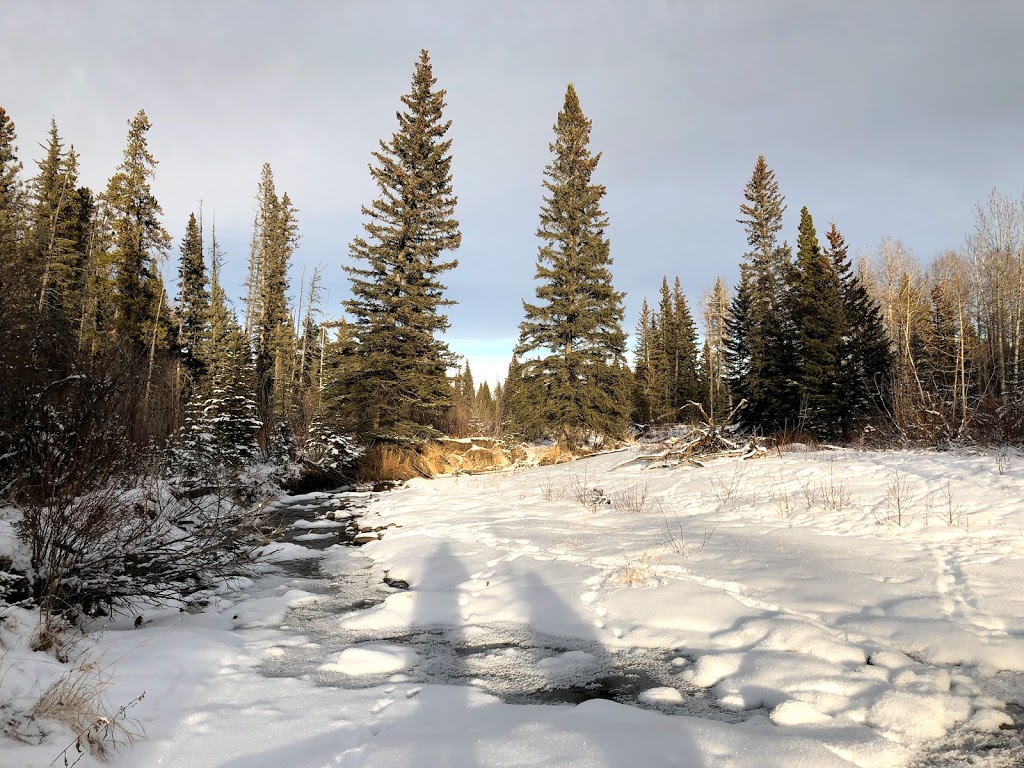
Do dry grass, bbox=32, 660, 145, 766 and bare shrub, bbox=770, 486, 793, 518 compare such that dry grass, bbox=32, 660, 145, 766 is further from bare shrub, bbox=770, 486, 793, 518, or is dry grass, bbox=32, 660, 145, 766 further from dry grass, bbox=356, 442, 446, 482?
dry grass, bbox=356, 442, 446, 482

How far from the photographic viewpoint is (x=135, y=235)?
24391 mm

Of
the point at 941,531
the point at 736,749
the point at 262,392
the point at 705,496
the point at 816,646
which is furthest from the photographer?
the point at 262,392

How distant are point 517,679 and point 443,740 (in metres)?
0.78

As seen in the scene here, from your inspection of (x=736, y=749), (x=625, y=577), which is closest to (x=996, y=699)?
(x=736, y=749)

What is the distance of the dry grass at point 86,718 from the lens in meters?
2.05

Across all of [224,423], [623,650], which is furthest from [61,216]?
[623,650]

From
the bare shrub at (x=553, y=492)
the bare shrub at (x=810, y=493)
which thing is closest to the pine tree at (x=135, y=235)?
the bare shrub at (x=553, y=492)

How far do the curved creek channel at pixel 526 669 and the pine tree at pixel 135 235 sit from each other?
25.8 m

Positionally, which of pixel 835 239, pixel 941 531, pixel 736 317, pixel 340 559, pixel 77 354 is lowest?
pixel 340 559

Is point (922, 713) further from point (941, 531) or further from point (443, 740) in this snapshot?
point (941, 531)

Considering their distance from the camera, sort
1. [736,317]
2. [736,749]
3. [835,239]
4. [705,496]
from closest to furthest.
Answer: [736,749], [705,496], [835,239], [736,317]

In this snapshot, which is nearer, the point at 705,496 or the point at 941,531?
the point at 941,531

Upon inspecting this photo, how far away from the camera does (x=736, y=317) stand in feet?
101

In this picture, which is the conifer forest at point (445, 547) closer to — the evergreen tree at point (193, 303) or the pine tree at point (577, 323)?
the pine tree at point (577, 323)
